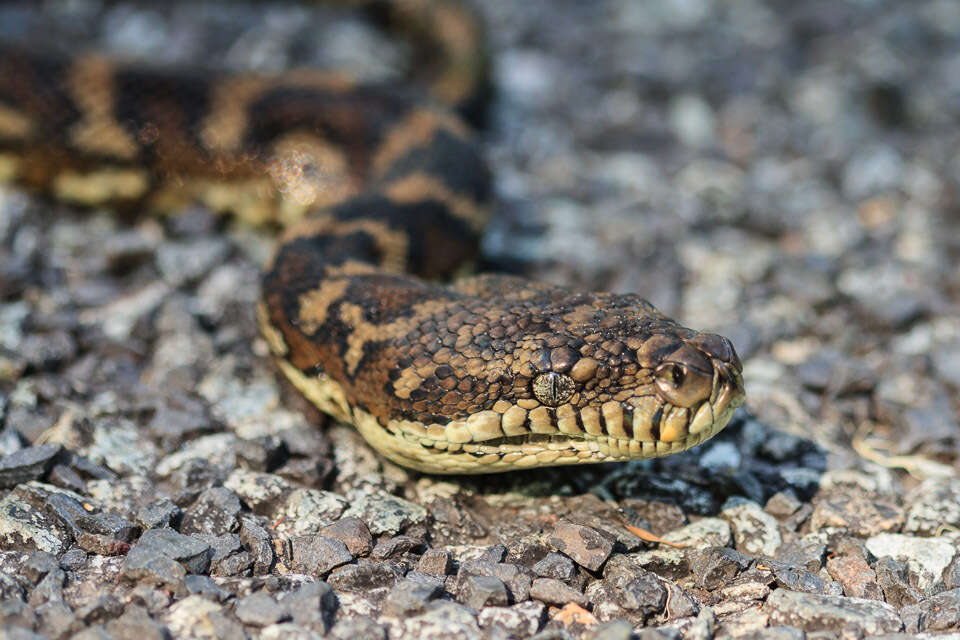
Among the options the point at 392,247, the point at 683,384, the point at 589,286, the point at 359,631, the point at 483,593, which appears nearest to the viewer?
the point at 359,631

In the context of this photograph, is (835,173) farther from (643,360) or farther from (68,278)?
(68,278)

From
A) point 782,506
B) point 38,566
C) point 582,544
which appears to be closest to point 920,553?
point 782,506

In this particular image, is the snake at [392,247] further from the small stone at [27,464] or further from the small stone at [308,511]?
the small stone at [27,464]

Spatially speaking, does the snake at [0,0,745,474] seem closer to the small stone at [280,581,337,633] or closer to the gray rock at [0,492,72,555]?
the small stone at [280,581,337,633]

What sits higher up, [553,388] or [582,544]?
[553,388]

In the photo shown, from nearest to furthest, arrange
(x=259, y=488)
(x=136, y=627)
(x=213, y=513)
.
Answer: (x=136, y=627) → (x=213, y=513) → (x=259, y=488)

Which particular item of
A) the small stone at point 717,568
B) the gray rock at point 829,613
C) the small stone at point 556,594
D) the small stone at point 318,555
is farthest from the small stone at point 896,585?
the small stone at point 318,555

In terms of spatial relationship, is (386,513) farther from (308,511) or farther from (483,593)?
(483,593)

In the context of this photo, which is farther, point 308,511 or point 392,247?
point 392,247
